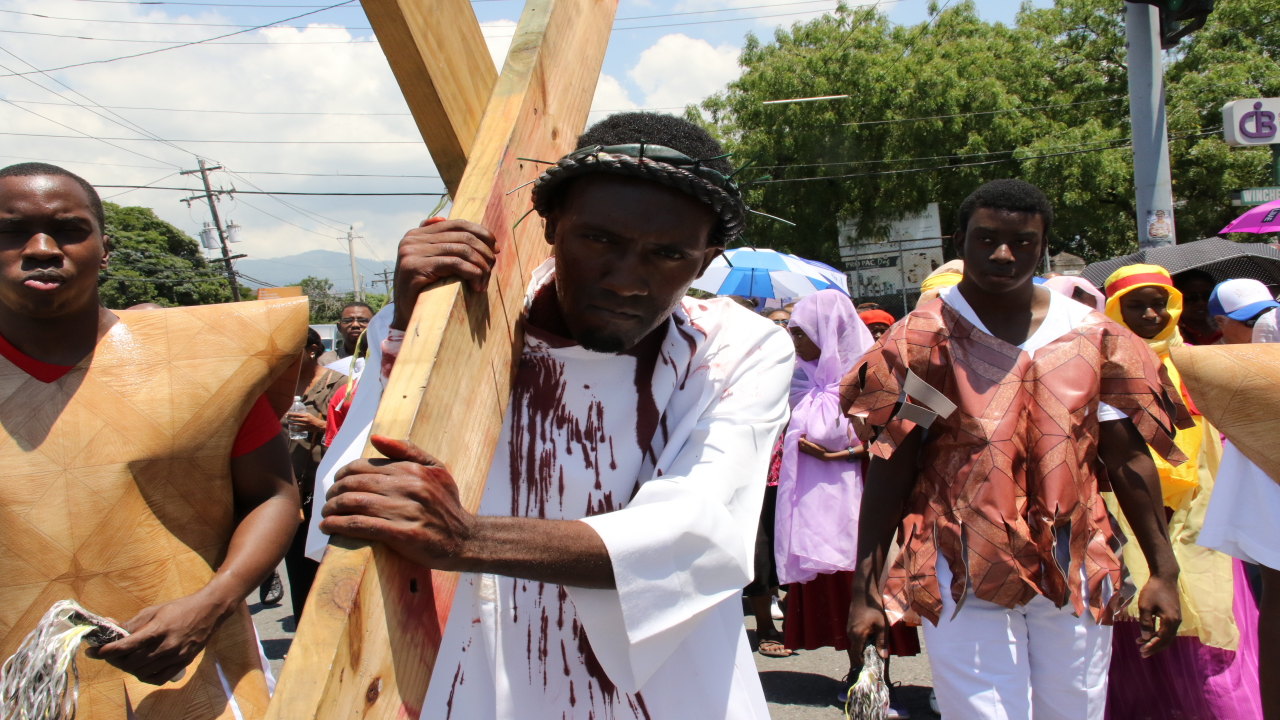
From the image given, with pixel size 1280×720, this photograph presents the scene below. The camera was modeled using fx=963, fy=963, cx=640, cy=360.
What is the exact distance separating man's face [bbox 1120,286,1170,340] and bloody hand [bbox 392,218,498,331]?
4281mm

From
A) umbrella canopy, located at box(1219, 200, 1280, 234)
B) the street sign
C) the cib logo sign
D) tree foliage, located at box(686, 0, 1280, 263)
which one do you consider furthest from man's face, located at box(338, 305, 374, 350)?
tree foliage, located at box(686, 0, 1280, 263)

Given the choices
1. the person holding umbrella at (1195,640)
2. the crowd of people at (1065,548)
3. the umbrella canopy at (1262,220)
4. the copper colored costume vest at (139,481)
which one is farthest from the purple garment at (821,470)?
the umbrella canopy at (1262,220)

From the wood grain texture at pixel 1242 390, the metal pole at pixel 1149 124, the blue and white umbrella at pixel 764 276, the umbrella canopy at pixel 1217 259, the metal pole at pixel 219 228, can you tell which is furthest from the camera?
the metal pole at pixel 219 228

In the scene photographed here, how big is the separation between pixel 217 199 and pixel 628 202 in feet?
161

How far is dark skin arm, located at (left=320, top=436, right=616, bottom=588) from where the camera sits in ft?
3.89

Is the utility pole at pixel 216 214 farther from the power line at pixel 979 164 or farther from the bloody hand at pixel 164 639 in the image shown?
the bloody hand at pixel 164 639

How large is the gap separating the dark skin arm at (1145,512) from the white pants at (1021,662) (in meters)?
0.20

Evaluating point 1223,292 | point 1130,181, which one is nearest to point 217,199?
point 1130,181

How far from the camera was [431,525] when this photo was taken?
123 centimetres

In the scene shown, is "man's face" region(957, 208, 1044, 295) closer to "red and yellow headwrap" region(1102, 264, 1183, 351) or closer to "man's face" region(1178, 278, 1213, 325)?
"red and yellow headwrap" region(1102, 264, 1183, 351)

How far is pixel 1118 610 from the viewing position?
3086 millimetres

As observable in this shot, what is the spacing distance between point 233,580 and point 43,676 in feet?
1.69

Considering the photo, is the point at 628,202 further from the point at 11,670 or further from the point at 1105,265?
the point at 1105,265

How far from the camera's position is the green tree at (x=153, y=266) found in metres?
47.2
